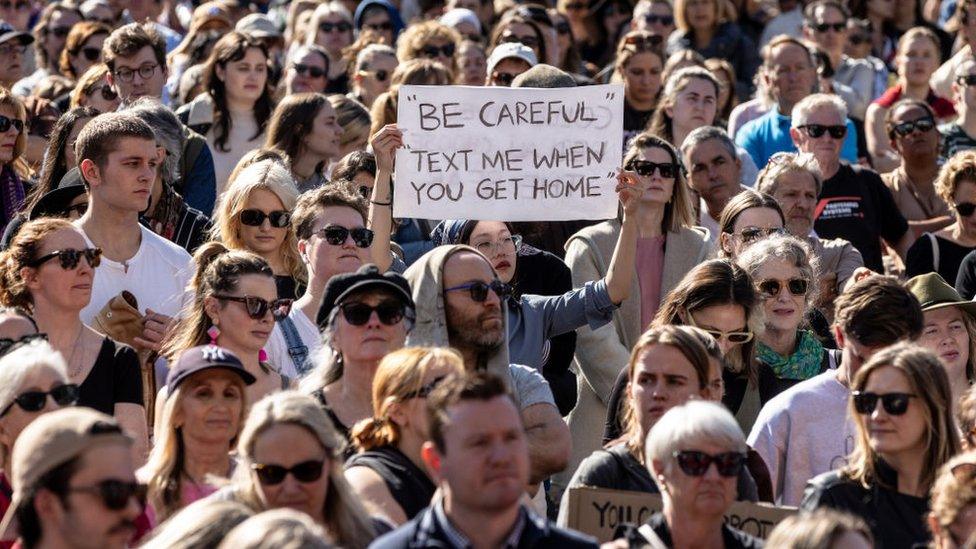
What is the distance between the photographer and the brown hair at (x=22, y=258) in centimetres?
777

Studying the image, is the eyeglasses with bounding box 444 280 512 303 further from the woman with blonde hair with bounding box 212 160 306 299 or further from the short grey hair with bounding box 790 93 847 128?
the short grey hair with bounding box 790 93 847 128

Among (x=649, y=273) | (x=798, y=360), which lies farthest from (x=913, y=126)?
(x=798, y=360)

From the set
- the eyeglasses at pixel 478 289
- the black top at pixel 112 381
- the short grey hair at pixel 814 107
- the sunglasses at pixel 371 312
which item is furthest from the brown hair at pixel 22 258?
the short grey hair at pixel 814 107

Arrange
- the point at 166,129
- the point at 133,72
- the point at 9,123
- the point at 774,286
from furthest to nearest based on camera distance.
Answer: the point at 133,72 → the point at 9,123 → the point at 166,129 → the point at 774,286

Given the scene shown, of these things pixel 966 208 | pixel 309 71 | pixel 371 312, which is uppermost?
pixel 309 71

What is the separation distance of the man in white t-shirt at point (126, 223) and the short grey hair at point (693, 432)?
3125mm

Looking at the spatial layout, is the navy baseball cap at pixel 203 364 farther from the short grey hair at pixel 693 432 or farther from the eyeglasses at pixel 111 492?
the short grey hair at pixel 693 432

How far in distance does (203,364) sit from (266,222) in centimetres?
231

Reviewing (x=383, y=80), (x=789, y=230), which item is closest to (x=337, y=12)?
(x=383, y=80)

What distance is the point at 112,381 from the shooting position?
300 inches

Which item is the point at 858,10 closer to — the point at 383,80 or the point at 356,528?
the point at 383,80

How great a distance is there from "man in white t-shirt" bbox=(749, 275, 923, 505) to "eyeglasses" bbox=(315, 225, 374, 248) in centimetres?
194

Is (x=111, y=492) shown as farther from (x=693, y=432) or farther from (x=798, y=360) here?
(x=798, y=360)

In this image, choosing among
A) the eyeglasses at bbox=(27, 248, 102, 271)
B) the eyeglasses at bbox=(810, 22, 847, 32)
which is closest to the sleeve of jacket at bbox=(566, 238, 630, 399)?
the eyeglasses at bbox=(27, 248, 102, 271)
